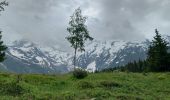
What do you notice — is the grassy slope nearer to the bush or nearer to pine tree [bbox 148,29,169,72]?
the bush

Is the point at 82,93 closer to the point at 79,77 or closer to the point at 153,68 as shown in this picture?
the point at 79,77

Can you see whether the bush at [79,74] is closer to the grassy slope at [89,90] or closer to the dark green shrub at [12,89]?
the grassy slope at [89,90]

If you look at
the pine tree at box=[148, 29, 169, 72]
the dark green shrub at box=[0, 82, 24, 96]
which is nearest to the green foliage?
the dark green shrub at box=[0, 82, 24, 96]

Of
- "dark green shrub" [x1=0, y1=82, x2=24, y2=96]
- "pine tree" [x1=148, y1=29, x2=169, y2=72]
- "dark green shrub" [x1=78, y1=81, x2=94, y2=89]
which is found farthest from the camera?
"pine tree" [x1=148, y1=29, x2=169, y2=72]

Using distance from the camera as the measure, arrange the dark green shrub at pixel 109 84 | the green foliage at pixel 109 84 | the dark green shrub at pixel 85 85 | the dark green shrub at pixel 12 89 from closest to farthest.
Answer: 1. the dark green shrub at pixel 12 89
2. the dark green shrub at pixel 85 85
3. the green foliage at pixel 109 84
4. the dark green shrub at pixel 109 84

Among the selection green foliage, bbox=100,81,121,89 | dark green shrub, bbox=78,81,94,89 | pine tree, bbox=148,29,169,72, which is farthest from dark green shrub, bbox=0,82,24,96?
pine tree, bbox=148,29,169,72

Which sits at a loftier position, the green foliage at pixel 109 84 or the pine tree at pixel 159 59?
the pine tree at pixel 159 59

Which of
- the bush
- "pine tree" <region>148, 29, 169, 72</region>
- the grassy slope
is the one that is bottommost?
the grassy slope

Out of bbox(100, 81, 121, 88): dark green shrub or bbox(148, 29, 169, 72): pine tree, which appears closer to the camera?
bbox(100, 81, 121, 88): dark green shrub

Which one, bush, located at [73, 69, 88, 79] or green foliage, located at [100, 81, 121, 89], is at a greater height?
bush, located at [73, 69, 88, 79]

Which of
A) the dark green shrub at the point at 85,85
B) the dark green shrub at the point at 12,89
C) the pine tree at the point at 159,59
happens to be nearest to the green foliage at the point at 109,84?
the dark green shrub at the point at 85,85

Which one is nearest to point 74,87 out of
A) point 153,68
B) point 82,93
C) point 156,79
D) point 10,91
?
point 82,93

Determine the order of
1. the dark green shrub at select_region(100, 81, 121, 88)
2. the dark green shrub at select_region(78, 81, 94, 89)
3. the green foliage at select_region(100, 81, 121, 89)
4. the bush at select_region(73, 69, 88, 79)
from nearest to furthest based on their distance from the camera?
1. the dark green shrub at select_region(78, 81, 94, 89)
2. the green foliage at select_region(100, 81, 121, 89)
3. the dark green shrub at select_region(100, 81, 121, 88)
4. the bush at select_region(73, 69, 88, 79)

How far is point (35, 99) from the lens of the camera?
121 ft
